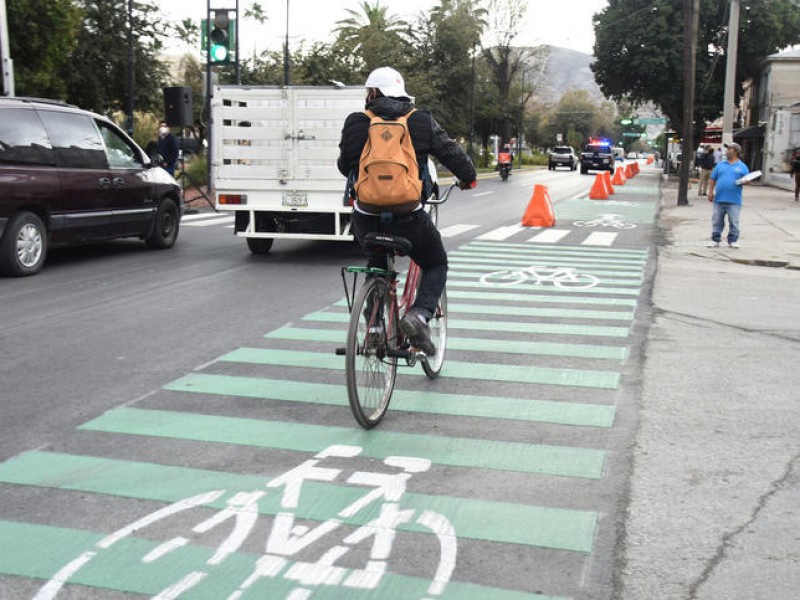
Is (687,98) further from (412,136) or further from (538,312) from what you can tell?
(412,136)

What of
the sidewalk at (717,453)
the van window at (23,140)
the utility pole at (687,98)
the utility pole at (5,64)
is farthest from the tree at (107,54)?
the sidewalk at (717,453)

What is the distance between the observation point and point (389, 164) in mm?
5117

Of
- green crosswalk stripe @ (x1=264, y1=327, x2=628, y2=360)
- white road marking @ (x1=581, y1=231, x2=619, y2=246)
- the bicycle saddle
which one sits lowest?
green crosswalk stripe @ (x1=264, y1=327, x2=628, y2=360)

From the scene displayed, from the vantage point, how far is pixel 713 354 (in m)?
7.43

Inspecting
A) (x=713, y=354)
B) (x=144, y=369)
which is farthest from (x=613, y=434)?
(x=144, y=369)

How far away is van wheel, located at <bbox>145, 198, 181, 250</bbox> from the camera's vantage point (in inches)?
550

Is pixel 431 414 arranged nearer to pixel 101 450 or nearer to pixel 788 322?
pixel 101 450

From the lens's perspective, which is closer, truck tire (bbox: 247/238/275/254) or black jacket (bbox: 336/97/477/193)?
black jacket (bbox: 336/97/477/193)

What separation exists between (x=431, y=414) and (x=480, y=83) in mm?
72537

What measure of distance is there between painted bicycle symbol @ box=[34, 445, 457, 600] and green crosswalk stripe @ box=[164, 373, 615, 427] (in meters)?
1.23

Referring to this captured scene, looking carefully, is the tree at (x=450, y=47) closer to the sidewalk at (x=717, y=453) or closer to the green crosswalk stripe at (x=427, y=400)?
the sidewalk at (x=717, y=453)

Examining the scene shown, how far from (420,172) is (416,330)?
901 millimetres

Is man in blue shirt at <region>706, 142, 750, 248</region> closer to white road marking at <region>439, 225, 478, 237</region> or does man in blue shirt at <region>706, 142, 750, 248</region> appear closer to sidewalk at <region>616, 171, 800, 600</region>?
white road marking at <region>439, 225, 478, 237</region>

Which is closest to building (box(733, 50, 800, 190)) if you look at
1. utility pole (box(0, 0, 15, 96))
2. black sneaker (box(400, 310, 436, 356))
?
utility pole (box(0, 0, 15, 96))
